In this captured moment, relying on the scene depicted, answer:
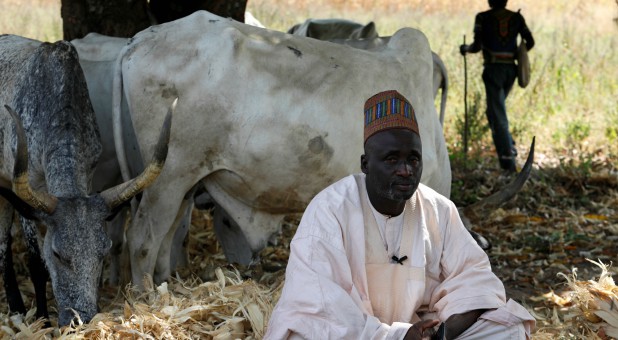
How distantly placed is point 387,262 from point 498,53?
21.3 feet

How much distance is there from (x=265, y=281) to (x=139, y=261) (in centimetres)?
83

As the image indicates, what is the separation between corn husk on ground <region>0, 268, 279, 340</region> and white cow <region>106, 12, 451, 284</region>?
2.99 ft

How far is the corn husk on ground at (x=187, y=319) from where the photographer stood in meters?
4.31

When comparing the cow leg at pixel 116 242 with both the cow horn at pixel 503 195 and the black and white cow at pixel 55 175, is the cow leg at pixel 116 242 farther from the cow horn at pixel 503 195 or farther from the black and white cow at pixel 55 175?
the cow horn at pixel 503 195

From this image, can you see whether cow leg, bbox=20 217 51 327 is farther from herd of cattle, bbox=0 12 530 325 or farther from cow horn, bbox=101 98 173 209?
cow horn, bbox=101 98 173 209

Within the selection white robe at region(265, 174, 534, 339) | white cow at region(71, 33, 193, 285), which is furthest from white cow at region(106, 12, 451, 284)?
white robe at region(265, 174, 534, 339)

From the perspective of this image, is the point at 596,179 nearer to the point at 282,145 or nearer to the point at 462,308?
the point at 282,145

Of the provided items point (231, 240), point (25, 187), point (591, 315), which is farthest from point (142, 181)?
point (591, 315)

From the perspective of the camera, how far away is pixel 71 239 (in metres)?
4.70

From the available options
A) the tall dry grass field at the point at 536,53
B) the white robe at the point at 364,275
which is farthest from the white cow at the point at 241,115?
the tall dry grass field at the point at 536,53

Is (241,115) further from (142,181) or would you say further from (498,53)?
(498,53)

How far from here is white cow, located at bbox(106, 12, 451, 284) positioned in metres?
5.56

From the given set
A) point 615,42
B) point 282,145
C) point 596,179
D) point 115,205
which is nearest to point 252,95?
point 282,145

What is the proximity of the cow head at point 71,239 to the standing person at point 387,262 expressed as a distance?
1.35m
